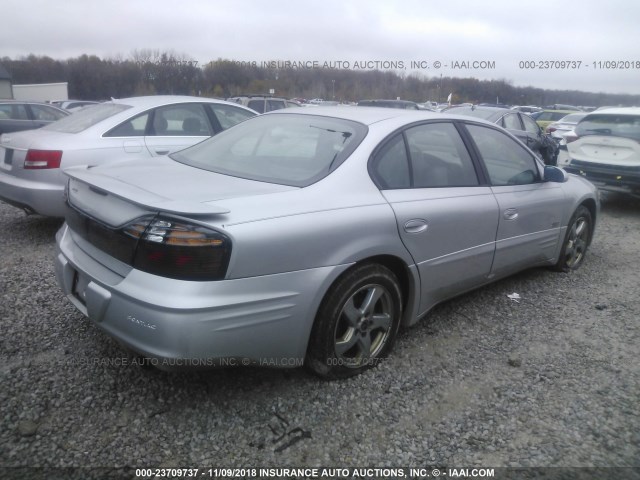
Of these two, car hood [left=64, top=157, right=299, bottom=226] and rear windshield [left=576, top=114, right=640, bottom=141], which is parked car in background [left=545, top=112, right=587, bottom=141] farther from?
car hood [left=64, top=157, right=299, bottom=226]

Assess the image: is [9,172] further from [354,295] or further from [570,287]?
[570,287]

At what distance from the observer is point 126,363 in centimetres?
274

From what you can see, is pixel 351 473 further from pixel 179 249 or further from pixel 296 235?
pixel 179 249

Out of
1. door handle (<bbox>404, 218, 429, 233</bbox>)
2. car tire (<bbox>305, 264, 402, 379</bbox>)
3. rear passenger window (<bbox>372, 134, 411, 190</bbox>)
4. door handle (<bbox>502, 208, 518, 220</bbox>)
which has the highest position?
rear passenger window (<bbox>372, 134, 411, 190</bbox>)

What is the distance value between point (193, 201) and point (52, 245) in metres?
3.25

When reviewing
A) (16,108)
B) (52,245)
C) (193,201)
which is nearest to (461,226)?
(193,201)

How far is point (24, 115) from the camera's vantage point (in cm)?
1167

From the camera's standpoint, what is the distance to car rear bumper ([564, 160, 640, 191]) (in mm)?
7043

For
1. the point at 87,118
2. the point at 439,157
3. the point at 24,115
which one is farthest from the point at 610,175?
the point at 24,115

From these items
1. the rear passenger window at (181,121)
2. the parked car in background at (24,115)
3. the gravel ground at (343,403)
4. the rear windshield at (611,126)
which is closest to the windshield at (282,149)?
the gravel ground at (343,403)

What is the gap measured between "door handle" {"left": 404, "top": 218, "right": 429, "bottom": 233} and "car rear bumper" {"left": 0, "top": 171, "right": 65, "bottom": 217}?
332 cm

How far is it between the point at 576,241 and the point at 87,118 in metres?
5.07

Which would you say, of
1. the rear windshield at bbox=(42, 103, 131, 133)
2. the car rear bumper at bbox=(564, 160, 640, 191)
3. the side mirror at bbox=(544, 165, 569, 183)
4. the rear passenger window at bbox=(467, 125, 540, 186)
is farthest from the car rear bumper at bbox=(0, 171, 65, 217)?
the car rear bumper at bbox=(564, 160, 640, 191)

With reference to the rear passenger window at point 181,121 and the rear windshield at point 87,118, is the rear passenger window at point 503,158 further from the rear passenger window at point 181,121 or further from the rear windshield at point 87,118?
the rear windshield at point 87,118
